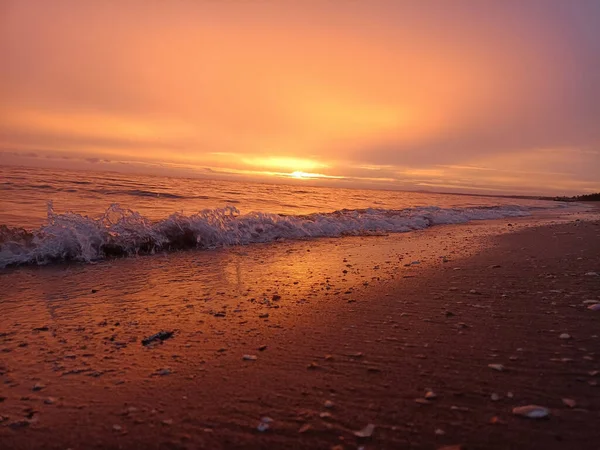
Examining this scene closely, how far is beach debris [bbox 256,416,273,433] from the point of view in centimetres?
247

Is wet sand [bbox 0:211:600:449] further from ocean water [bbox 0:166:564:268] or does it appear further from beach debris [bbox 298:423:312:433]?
ocean water [bbox 0:166:564:268]

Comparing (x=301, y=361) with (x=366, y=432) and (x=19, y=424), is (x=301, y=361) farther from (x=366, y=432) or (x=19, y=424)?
(x=19, y=424)

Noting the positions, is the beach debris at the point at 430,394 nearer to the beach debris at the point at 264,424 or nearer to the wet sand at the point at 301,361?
the wet sand at the point at 301,361

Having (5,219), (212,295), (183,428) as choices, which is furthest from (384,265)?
(5,219)

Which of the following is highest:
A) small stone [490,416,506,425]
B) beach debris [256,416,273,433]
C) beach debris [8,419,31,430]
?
small stone [490,416,506,425]

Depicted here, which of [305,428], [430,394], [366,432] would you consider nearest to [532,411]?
[430,394]

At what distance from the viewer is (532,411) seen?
8.30ft

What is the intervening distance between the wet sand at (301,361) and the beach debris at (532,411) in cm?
6

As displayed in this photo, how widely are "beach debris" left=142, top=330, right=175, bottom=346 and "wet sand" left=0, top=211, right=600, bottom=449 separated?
0.07m

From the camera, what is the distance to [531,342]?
142 inches

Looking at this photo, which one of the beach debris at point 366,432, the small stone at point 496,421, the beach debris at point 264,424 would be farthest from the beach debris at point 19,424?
the small stone at point 496,421

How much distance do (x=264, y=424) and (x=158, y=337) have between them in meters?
1.87

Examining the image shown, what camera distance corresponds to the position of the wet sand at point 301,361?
8.00ft

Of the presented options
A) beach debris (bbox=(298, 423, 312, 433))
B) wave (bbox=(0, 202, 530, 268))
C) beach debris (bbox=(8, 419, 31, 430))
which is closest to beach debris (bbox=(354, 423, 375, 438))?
beach debris (bbox=(298, 423, 312, 433))
